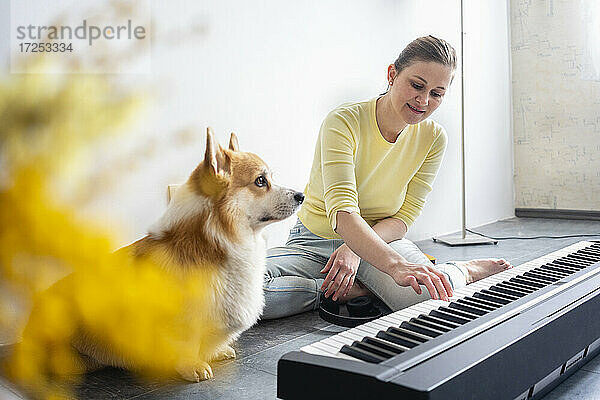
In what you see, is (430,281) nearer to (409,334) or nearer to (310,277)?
(409,334)

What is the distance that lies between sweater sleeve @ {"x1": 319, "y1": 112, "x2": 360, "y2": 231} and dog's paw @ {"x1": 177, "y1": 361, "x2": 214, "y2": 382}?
34 cm

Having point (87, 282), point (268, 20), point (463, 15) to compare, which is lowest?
point (87, 282)

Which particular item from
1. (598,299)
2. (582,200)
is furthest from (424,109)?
(582,200)

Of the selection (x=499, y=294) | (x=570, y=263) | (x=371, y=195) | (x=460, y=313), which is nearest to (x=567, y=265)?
(x=570, y=263)

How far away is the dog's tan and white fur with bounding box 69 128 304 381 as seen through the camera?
30.9 inches

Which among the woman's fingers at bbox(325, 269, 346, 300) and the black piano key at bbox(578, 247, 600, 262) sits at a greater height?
the black piano key at bbox(578, 247, 600, 262)

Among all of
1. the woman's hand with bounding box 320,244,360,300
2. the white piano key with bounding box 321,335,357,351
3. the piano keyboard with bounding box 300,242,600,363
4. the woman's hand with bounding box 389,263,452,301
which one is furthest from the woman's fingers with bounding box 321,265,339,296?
the white piano key with bounding box 321,335,357,351

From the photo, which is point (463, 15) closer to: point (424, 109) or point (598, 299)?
point (424, 109)

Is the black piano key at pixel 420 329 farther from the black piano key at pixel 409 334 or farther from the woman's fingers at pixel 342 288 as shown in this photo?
the woman's fingers at pixel 342 288

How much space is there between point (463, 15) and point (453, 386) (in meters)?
2.05

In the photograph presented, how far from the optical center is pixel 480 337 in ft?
1.86

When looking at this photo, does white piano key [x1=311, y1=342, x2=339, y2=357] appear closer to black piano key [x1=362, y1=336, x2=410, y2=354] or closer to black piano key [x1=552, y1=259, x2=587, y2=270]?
black piano key [x1=362, y1=336, x2=410, y2=354]

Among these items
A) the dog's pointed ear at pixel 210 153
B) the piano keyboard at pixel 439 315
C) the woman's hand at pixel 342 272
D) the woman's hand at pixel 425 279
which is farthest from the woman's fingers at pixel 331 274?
the dog's pointed ear at pixel 210 153

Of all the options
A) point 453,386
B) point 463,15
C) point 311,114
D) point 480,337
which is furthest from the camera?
point 463,15
